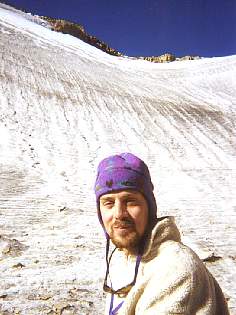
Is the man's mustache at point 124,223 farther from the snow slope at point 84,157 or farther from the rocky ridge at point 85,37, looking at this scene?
the rocky ridge at point 85,37

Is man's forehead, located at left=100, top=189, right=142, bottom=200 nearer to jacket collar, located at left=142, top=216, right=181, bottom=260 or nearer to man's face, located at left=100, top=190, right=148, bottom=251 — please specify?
man's face, located at left=100, top=190, right=148, bottom=251

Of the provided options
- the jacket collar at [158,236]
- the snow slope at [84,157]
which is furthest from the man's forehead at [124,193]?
the snow slope at [84,157]

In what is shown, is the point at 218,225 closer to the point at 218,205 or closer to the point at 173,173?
the point at 218,205

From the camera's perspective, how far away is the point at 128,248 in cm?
134

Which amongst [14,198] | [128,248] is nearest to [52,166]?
[14,198]

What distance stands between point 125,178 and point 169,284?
38cm

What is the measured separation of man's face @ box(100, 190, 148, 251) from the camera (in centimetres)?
131

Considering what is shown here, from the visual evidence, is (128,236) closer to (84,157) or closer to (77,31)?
(84,157)

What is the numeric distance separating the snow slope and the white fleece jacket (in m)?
1.84

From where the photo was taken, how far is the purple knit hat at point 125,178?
1.34 m

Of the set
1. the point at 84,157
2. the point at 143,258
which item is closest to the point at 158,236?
the point at 143,258

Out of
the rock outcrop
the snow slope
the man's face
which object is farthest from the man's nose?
the rock outcrop

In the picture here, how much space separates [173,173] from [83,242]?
2.92m

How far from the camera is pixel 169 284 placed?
3.60 feet
